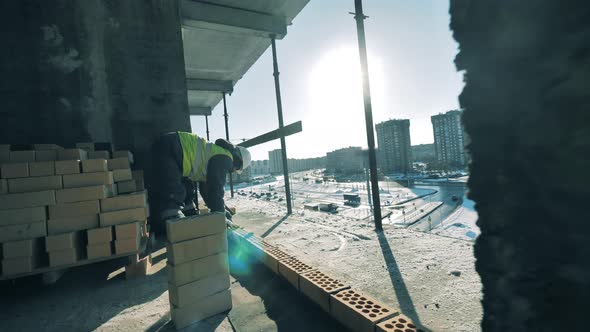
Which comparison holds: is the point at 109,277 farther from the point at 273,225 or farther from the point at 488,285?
the point at 488,285

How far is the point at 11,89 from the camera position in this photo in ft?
14.9

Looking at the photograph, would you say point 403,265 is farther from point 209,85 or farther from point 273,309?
point 209,85

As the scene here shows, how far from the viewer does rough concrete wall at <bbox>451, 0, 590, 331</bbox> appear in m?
0.77

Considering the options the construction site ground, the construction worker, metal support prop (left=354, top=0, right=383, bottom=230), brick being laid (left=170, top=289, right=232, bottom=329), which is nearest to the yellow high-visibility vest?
the construction worker

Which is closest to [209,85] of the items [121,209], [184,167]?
[184,167]

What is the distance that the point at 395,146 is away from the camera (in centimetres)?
7219

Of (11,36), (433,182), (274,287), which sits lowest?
(433,182)

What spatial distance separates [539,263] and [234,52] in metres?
11.3

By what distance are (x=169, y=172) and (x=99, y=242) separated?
1240mm

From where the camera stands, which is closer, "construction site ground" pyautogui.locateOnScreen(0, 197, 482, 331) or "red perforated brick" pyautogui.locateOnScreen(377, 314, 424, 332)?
"red perforated brick" pyautogui.locateOnScreen(377, 314, 424, 332)

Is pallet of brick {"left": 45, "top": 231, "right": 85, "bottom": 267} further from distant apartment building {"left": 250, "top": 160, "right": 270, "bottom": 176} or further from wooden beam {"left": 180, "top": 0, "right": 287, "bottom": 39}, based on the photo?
distant apartment building {"left": 250, "top": 160, "right": 270, "bottom": 176}

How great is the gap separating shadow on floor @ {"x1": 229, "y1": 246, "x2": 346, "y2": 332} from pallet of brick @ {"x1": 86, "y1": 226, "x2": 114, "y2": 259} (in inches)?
70.3

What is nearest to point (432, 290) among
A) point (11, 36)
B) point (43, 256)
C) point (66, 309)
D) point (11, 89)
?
point (66, 309)

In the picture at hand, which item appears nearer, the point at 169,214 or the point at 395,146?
the point at 169,214
